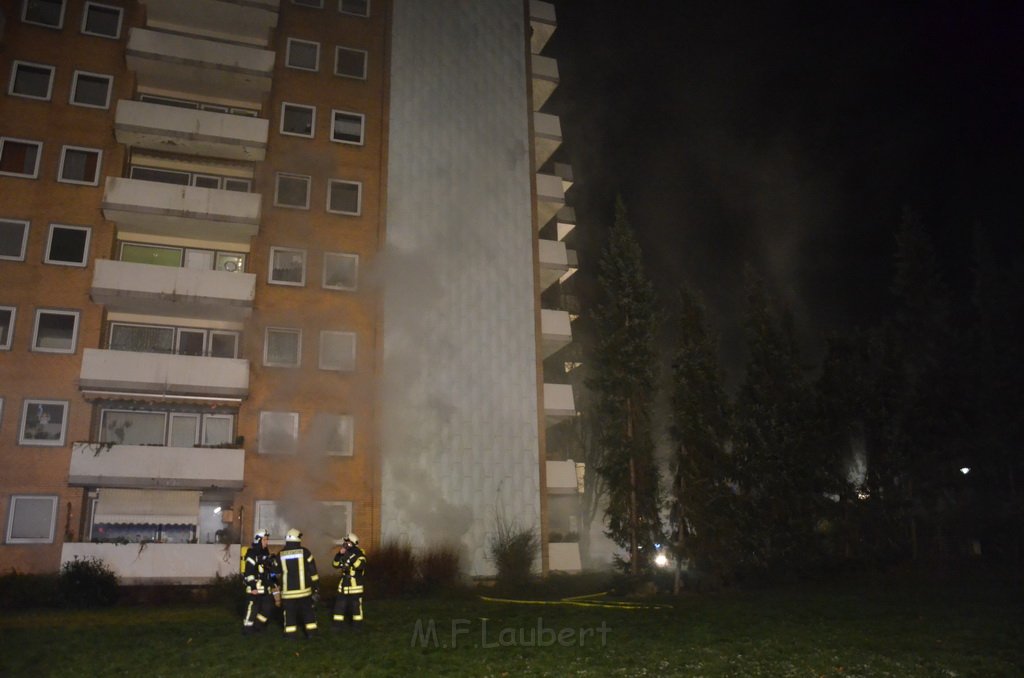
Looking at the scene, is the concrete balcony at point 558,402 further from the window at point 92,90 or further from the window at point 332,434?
the window at point 92,90

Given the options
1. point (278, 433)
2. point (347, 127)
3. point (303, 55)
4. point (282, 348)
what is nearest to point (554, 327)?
point (282, 348)

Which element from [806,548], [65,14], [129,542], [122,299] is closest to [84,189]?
[122,299]

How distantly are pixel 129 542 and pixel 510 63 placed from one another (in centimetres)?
2443

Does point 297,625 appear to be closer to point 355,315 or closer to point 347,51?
point 355,315

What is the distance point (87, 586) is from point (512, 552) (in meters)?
13.1

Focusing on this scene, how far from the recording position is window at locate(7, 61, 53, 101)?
30.2 m

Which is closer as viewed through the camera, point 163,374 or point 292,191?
point 163,374

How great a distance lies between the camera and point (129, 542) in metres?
25.9

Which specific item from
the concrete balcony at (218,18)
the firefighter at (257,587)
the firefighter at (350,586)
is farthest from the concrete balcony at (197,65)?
the firefighter at (350,586)

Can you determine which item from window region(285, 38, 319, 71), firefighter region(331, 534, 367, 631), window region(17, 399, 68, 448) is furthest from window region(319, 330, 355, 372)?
firefighter region(331, 534, 367, 631)

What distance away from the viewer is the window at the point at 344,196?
32.2m

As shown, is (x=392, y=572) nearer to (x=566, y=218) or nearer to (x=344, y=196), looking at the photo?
(x=344, y=196)

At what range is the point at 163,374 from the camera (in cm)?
2827

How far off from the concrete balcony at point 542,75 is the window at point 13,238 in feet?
69.4
